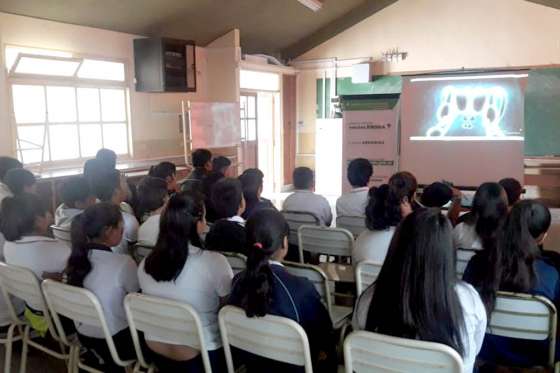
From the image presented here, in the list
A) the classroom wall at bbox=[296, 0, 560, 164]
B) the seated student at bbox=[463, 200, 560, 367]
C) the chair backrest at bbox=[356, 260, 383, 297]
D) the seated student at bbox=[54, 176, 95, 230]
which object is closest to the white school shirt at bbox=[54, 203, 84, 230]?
the seated student at bbox=[54, 176, 95, 230]

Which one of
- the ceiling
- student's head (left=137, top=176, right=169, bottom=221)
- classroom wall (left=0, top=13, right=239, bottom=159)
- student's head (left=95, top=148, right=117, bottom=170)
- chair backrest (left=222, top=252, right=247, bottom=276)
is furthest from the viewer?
the ceiling

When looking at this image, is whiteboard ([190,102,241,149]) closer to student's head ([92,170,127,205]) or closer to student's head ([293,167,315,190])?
student's head ([293,167,315,190])

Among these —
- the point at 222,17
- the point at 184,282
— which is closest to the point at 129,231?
the point at 184,282

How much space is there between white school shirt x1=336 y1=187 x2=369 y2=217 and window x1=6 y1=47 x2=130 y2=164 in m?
3.38

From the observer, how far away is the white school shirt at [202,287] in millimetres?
1875

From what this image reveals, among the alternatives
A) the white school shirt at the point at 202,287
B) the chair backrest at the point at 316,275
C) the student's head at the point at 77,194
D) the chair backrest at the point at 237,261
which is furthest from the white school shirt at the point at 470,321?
the student's head at the point at 77,194

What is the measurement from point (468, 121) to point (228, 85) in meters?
3.67

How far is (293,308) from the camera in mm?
1640

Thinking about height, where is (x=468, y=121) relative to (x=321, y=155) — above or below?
above

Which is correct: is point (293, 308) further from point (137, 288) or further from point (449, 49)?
point (449, 49)

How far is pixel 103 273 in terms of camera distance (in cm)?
201

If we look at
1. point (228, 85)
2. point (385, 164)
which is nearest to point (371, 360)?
point (385, 164)

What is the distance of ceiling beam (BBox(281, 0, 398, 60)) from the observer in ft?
27.1

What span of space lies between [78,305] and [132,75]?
4902 millimetres
